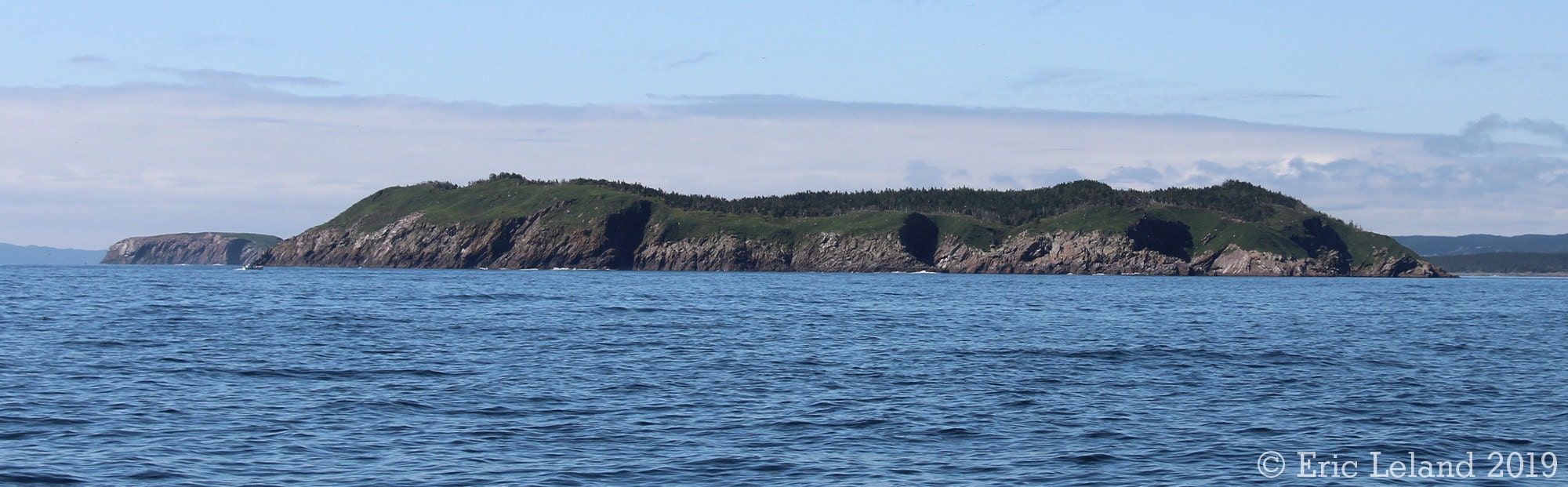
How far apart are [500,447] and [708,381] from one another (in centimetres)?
1249

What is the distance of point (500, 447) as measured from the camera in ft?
84.1

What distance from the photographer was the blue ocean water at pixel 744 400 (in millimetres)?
23891

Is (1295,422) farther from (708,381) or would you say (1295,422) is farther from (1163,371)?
(708,381)

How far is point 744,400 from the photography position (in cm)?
3341

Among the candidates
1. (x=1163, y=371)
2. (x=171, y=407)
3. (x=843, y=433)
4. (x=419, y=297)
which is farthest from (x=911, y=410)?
(x=419, y=297)

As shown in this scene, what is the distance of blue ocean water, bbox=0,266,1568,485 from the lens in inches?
941
